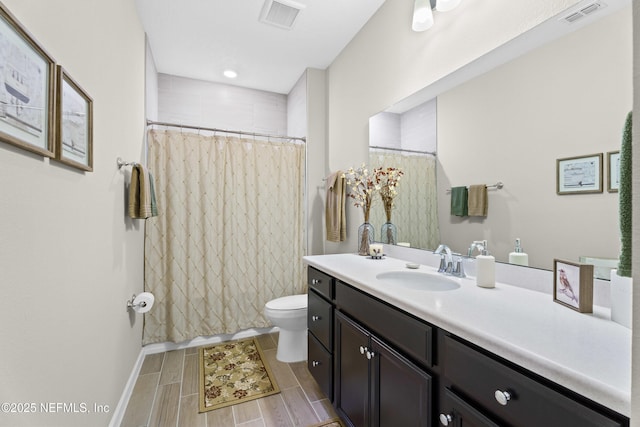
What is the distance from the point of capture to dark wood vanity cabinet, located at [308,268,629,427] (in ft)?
2.00

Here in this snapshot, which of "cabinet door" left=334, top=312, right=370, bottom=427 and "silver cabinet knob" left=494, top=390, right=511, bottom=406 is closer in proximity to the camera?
"silver cabinet knob" left=494, top=390, right=511, bottom=406

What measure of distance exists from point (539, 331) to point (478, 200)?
30.6 inches

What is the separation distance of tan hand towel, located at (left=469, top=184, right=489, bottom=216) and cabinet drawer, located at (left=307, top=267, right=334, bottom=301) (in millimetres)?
826

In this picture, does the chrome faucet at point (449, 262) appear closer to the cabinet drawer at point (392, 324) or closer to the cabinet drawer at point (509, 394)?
the cabinet drawer at point (392, 324)

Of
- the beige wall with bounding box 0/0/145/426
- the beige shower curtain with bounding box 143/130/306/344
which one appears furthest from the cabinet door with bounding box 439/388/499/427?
the beige shower curtain with bounding box 143/130/306/344

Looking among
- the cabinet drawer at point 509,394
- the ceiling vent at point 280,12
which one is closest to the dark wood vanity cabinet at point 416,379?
the cabinet drawer at point 509,394

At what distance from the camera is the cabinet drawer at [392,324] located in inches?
36.8

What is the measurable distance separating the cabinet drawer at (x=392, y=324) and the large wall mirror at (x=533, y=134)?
59cm

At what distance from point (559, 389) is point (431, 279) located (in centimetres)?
84

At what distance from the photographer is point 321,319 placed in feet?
5.71

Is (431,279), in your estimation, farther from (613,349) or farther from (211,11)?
(211,11)

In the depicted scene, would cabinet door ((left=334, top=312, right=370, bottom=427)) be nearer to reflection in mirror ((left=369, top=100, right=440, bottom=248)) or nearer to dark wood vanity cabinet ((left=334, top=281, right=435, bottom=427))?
dark wood vanity cabinet ((left=334, top=281, right=435, bottom=427))

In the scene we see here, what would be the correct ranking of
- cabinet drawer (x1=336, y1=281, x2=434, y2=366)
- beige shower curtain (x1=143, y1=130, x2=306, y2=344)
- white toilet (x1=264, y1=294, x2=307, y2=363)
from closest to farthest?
cabinet drawer (x1=336, y1=281, x2=434, y2=366) < white toilet (x1=264, y1=294, x2=307, y2=363) < beige shower curtain (x1=143, y1=130, x2=306, y2=344)

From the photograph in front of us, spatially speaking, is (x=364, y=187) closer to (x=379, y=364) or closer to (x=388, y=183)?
(x=388, y=183)
